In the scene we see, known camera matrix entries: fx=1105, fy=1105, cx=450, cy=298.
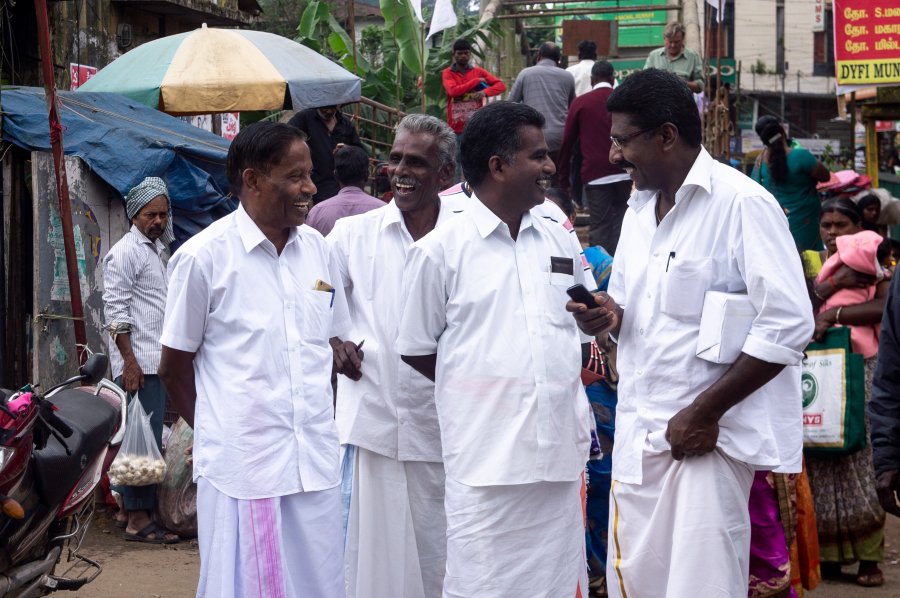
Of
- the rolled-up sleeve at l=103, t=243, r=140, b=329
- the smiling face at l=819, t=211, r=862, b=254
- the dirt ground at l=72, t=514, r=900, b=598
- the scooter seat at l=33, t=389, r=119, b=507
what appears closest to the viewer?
the scooter seat at l=33, t=389, r=119, b=507

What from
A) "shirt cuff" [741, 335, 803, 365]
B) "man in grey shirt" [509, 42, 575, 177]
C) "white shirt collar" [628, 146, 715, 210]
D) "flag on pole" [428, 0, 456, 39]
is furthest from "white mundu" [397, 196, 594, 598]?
"flag on pole" [428, 0, 456, 39]

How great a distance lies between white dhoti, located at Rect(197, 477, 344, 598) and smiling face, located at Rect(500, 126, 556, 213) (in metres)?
1.20

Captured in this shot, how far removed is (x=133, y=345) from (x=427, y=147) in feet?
11.2

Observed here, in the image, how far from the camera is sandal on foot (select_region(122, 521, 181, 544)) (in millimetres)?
7188

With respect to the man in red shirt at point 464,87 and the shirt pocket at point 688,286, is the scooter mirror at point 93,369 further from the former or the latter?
the man in red shirt at point 464,87

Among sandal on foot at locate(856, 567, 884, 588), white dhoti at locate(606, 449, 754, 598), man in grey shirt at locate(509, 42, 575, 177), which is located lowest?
sandal on foot at locate(856, 567, 884, 588)

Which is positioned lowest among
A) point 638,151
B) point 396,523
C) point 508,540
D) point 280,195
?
point 396,523

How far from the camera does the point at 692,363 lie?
Result: 3.27 m

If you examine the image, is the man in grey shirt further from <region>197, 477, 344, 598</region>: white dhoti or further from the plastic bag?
<region>197, 477, 344, 598</region>: white dhoti

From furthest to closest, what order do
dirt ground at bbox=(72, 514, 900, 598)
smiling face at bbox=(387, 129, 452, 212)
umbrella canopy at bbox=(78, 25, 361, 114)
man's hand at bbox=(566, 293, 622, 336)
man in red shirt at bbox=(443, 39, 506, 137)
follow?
man in red shirt at bbox=(443, 39, 506, 137) < umbrella canopy at bbox=(78, 25, 361, 114) < dirt ground at bbox=(72, 514, 900, 598) < smiling face at bbox=(387, 129, 452, 212) < man's hand at bbox=(566, 293, 622, 336)

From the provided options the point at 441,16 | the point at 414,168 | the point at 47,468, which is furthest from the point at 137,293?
the point at 441,16

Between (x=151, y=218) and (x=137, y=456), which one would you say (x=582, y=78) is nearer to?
(x=151, y=218)

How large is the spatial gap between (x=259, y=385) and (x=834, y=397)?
3.66m

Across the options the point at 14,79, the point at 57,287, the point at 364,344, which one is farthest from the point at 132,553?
the point at 14,79
